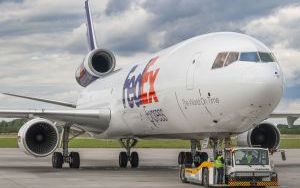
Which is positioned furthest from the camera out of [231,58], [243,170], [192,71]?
[192,71]

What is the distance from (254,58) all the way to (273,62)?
529 millimetres

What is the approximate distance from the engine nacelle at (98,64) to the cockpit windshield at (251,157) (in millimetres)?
13759

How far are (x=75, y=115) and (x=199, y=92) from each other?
26.7 feet

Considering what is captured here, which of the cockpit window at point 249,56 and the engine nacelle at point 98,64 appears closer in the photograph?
the cockpit window at point 249,56

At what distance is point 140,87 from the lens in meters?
20.5

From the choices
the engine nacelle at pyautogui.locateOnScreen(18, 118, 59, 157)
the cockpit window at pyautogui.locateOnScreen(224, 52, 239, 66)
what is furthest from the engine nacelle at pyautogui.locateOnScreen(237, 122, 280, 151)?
the cockpit window at pyautogui.locateOnScreen(224, 52, 239, 66)

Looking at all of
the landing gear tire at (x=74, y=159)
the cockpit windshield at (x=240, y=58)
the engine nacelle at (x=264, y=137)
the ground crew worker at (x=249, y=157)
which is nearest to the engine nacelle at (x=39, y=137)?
the landing gear tire at (x=74, y=159)

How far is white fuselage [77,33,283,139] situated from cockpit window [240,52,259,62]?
0.56 feet

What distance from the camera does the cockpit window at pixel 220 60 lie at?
15.9 metres

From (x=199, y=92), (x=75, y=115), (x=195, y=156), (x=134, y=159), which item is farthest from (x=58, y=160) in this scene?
(x=199, y=92)

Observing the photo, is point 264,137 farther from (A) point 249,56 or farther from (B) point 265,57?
(A) point 249,56

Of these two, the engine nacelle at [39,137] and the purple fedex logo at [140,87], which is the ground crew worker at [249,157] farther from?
the engine nacelle at [39,137]

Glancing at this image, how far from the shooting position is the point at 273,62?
15695 mm

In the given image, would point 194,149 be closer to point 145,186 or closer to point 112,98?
point 112,98
